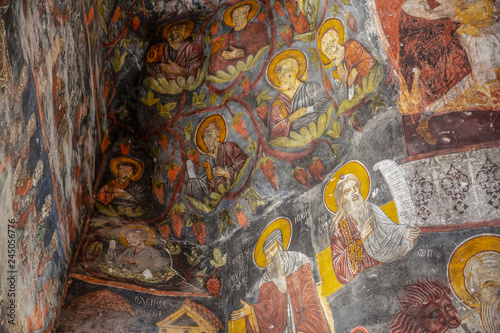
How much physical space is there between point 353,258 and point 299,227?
979 millimetres

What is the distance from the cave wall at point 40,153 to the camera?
4.45 m

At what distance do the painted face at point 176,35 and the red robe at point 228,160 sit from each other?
1.67 m

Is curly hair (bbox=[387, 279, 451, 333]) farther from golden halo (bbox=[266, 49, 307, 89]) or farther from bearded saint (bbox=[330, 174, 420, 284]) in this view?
golden halo (bbox=[266, 49, 307, 89])

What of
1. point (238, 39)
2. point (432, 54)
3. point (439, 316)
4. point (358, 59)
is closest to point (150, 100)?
point (238, 39)

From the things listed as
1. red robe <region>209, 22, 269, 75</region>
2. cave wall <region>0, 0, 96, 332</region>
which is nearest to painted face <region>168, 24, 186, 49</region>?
red robe <region>209, 22, 269, 75</region>

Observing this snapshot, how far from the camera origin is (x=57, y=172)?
5723mm

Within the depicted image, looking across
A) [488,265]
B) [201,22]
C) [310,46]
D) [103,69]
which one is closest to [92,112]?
[103,69]

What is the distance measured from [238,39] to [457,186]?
156 inches

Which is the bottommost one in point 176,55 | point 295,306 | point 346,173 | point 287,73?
point 295,306

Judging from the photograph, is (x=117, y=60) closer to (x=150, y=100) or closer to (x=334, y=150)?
(x=150, y=100)

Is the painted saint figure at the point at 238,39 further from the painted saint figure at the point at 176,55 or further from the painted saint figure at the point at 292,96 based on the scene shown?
the painted saint figure at the point at 292,96

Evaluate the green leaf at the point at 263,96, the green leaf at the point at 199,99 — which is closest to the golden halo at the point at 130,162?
the green leaf at the point at 199,99

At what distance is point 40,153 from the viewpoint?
5.18 metres

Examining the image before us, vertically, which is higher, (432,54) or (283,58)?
(432,54)
